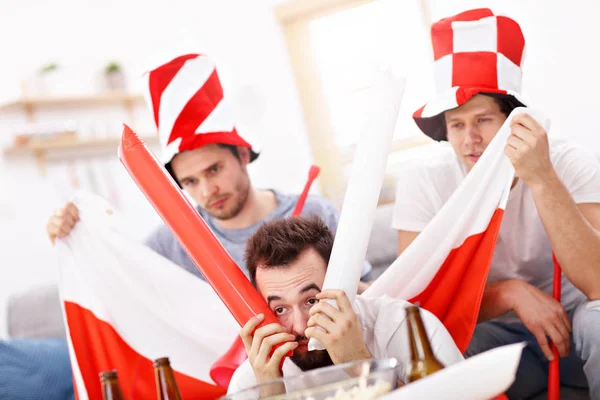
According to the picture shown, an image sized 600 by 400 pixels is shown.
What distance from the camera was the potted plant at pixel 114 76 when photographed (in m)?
3.70

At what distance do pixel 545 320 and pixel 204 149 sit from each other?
91 centimetres

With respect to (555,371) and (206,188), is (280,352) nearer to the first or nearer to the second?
(555,371)

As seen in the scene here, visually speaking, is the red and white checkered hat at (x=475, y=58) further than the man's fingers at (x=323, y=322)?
Yes

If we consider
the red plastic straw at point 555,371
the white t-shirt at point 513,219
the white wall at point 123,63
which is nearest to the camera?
the red plastic straw at point 555,371

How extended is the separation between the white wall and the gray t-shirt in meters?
1.52

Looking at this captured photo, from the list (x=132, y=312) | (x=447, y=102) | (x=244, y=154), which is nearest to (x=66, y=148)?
A: (x=244, y=154)

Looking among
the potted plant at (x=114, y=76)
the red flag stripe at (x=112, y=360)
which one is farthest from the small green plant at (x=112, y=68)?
the red flag stripe at (x=112, y=360)

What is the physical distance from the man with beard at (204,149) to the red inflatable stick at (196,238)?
1.59 ft

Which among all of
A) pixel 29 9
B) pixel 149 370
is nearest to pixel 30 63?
pixel 29 9

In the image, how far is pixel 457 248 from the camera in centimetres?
118

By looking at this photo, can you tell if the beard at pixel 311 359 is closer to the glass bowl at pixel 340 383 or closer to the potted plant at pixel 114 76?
the glass bowl at pixel 340 383

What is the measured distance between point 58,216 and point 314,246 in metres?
0.67

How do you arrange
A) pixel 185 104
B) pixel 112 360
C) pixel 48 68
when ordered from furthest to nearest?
pixel 48 68 < pixel 185 104 < pixel 112 360

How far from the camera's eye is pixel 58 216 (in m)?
1.37
